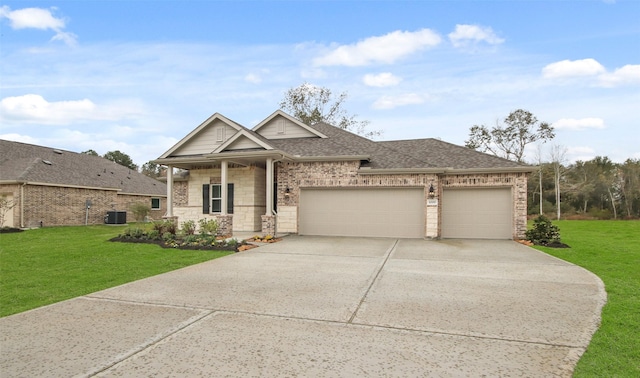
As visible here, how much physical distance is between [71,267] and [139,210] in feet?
60.2

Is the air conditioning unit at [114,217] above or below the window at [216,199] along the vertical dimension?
below

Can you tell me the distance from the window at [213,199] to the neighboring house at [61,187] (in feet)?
33.4

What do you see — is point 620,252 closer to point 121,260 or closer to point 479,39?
point 479,39

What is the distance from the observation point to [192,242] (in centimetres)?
1109

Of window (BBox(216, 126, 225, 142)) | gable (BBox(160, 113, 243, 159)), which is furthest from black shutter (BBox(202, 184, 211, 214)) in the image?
window (BBox(216, 126, 225, 142))

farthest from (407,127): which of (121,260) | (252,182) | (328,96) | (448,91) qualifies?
(121,260)

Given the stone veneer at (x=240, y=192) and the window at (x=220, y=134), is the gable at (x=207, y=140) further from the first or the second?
the stone veneer at (x=240, y=192)

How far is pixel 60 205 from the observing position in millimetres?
20531

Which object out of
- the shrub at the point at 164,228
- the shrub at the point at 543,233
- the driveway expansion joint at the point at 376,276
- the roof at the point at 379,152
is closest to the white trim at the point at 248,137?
the roof at the point at 379,152

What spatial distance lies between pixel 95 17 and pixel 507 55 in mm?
15093

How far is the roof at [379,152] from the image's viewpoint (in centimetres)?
1392

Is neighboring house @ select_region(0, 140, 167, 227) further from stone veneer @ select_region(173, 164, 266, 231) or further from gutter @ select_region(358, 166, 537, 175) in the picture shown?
gutter @ select_region(358, 166, 537, 175)

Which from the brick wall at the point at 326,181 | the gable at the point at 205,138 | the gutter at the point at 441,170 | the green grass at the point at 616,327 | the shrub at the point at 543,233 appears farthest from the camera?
the gable at the point at 205,138

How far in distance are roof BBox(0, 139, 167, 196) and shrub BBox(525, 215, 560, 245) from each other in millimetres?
23749
